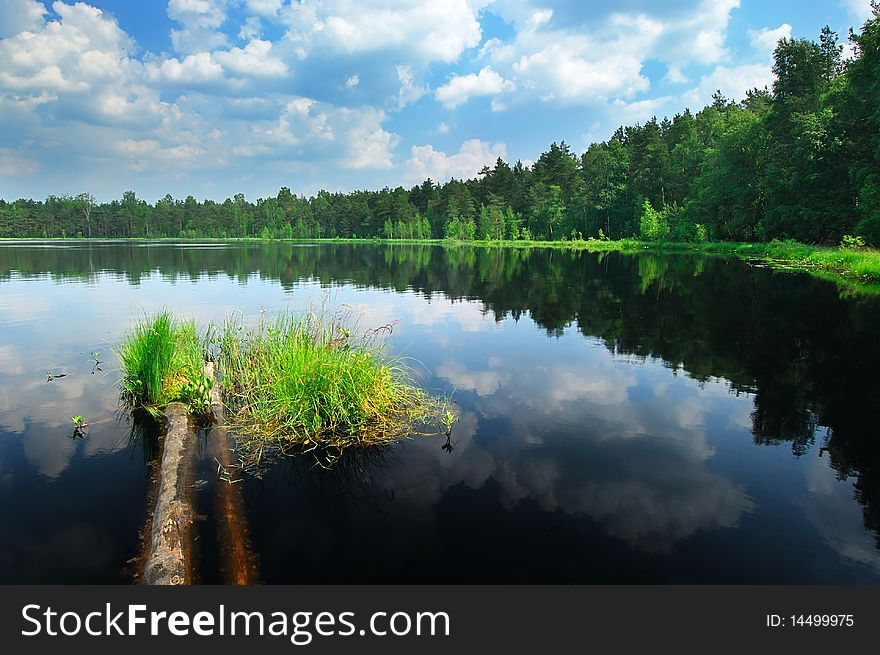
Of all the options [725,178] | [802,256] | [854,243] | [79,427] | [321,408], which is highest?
[725,178]

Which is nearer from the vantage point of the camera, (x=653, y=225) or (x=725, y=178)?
(x=725, y=178)

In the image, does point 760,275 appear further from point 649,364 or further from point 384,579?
point 384,579

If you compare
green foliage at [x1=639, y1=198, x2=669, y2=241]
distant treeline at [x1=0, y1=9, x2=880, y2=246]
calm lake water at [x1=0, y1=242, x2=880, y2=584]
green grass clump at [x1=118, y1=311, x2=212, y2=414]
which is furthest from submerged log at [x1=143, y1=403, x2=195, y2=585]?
green foliage at [x1=639, y1=198, x2=669, y2=241]

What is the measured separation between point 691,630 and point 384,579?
137 inches

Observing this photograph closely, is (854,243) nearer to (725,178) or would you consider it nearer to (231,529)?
(725,178)

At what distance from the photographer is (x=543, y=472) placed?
29.4 ft

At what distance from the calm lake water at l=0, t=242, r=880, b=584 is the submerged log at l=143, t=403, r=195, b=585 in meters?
0.27

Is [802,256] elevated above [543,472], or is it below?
above

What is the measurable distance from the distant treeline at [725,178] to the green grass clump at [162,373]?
52210mm

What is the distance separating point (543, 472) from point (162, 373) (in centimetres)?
932

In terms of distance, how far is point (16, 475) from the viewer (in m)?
8.88

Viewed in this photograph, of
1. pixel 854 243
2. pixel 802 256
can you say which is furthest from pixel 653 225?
pixel 854 243

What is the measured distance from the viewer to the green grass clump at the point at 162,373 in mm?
11562

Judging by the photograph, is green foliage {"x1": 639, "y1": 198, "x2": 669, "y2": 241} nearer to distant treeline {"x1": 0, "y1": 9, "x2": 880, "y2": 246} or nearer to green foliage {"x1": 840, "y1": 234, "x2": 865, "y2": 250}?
distant treeline {"x1": 0, "y1": 9, "x2": 880, "y2": 246}
